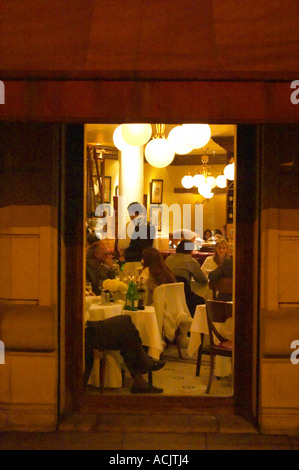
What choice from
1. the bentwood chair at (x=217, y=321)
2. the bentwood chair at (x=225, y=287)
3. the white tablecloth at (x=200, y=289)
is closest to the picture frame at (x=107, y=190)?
the white tablecloth at (x=200, y=289)

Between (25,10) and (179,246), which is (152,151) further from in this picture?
(25,10)

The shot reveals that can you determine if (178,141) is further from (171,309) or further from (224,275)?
(171,309)

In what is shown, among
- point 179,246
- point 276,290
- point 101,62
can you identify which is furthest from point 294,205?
point 179,246

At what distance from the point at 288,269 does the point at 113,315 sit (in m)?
1.99

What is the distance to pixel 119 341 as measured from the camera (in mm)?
A: 5805

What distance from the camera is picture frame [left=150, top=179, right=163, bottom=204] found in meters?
15.6

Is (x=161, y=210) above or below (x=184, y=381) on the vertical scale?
above

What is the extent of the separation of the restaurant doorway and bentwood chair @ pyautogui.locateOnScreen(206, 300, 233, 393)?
23.6 inches

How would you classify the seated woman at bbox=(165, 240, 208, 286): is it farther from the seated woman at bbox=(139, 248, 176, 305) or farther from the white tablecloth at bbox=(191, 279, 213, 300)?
the seated woman at bbox=(139, 248, 176, 305)

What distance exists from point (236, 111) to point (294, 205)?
3.94 ft

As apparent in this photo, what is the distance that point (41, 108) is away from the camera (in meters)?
4.12

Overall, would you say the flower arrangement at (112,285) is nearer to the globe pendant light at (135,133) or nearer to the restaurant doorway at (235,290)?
the restaurant doorway at (235,290)

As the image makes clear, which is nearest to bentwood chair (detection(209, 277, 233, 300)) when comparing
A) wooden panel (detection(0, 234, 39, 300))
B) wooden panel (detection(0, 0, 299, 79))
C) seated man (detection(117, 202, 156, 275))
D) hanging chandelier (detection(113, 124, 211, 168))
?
hanging chandelier (detection(113, 124, 211, 168))

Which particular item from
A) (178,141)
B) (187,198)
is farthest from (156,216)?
(178,141)
